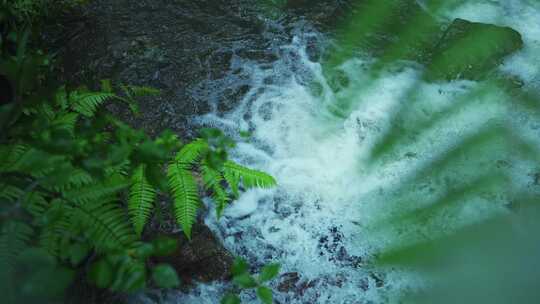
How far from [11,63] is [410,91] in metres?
3.67

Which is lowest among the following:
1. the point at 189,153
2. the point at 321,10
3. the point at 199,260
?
the point at 199,260

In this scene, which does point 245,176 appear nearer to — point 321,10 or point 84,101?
point 84,101

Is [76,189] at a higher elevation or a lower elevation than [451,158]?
higher

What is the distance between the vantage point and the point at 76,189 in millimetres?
1831

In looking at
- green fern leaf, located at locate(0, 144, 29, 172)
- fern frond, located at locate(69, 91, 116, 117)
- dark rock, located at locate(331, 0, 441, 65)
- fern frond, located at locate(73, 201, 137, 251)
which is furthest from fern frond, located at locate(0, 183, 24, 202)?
dark rock, located at locate(331, 0, 441, 65)

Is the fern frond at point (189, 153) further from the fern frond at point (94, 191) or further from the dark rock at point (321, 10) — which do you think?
the dark rock at point (321, 10)

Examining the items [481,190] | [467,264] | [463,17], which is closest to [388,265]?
[467,264]

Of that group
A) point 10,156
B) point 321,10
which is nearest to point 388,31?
point 321,10

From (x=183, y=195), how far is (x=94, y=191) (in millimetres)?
615

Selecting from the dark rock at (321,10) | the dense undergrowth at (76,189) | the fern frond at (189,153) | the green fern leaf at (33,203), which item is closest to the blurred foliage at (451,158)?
the dark rock at (321,10)

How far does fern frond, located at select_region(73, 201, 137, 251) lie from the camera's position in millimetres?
1684

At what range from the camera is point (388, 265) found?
9.17ft

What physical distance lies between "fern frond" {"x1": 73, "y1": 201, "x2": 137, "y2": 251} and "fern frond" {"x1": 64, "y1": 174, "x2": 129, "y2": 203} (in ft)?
0.11

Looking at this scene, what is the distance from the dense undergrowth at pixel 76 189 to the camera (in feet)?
3.77
